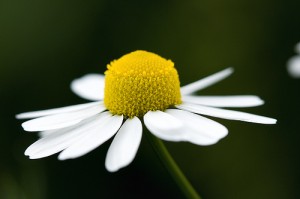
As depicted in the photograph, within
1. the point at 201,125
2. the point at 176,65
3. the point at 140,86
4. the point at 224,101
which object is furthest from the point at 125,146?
the point at 176,65

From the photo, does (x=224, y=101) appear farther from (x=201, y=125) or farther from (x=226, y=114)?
(x=201, y=125)

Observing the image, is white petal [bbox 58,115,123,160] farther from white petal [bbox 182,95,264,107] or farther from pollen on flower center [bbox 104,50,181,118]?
white petal [bbox 182,95,264,107]

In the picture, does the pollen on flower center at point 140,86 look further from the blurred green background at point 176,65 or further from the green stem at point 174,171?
the blurred green background at point 176,65

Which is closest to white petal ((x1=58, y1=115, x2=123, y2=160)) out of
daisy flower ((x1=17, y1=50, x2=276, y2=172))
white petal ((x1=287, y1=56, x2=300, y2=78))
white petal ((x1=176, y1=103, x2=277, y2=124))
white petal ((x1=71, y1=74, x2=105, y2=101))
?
daisy flower ((x1=17, y1=50, x2=276, y2=172))

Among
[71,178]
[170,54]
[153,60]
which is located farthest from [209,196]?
[153,60]

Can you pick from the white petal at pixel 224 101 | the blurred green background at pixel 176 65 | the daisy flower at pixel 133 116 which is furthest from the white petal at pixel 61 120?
the blurred green background at pixel 176 65

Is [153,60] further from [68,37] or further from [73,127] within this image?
[68,37]
